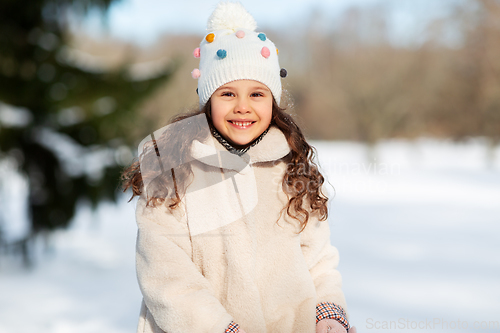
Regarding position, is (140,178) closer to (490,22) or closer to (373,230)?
(373,230)

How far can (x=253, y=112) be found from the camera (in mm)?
1389

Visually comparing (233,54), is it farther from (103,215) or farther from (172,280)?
(103,215)

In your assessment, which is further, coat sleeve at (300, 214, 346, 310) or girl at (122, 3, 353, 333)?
coat sleeve at (300, 214, 346, 310)

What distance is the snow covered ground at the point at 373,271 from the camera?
114 inches

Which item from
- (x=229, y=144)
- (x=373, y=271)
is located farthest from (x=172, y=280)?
(x=373, y=271)

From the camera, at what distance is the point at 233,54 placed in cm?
140

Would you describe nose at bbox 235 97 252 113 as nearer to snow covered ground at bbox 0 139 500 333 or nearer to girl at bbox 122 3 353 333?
girl at bbox 122 3 353 333

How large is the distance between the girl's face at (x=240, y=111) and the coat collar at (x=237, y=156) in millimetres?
41

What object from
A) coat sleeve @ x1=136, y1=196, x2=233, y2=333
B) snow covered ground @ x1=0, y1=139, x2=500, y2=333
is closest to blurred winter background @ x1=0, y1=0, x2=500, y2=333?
snow covered ground @ x1=0, y1=139, x2=500, y2=333

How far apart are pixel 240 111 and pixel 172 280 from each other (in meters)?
0.58

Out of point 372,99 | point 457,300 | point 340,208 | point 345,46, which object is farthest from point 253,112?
point 345,46

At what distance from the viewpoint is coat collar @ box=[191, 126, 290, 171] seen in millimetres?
1362

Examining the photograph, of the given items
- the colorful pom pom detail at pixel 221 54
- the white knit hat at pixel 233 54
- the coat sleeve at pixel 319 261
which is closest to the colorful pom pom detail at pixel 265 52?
the white knit hat at pixel 233 54

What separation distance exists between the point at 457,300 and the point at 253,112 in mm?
2556
